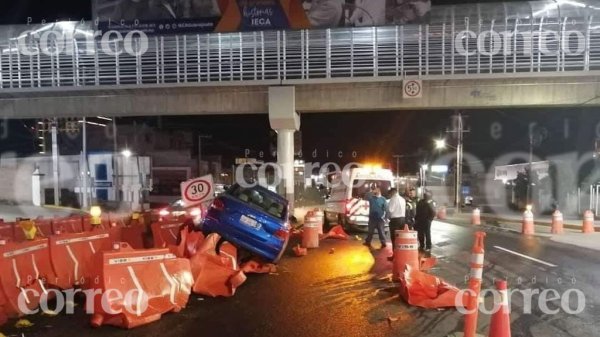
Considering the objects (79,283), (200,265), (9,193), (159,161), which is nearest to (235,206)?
(200,265)

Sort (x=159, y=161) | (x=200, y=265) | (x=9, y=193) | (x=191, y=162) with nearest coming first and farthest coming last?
(x=200, y=265)
(x=9, y=193)
(x=159, y=161)
(x=191, y=162)

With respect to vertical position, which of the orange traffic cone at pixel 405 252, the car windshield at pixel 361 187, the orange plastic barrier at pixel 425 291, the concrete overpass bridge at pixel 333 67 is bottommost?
the orange plastic barrier at pixel 425 291

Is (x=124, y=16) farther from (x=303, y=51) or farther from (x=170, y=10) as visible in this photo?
(x=303, y=51)

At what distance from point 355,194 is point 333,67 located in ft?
17.3

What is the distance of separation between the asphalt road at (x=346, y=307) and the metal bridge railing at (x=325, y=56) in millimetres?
9348

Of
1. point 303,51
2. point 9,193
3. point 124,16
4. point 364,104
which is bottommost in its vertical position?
point 9,193

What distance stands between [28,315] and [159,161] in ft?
136

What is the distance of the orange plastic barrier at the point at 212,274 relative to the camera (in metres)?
8.06

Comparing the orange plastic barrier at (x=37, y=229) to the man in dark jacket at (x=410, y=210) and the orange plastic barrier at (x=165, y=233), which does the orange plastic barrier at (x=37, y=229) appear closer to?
the orange plastic barrier at (x=165, y=233)

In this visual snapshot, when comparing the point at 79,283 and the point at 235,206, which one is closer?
the point at 79,283

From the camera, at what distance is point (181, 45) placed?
20859 mm

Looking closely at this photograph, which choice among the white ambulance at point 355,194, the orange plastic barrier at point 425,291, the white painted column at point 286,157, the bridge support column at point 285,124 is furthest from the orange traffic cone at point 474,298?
the white painted column at point 286,157

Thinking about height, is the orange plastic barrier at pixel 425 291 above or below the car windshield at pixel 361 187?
below

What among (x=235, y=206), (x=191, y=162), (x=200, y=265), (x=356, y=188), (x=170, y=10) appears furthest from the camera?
(x=191, y=162)
